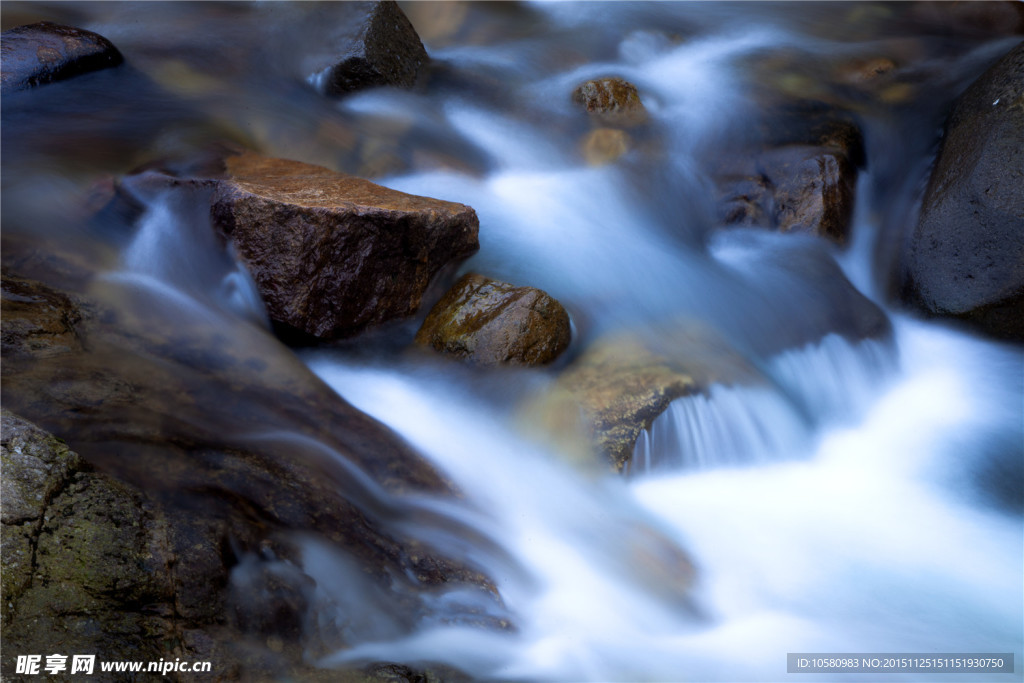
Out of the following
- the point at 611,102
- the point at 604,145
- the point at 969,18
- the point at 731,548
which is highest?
the point at 969,18

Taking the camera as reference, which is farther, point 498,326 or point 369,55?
point 369,55

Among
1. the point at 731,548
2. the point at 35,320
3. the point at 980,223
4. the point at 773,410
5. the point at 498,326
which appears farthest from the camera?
the point at 980,223

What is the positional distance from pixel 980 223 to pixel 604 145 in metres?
2.87

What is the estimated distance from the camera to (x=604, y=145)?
236 inches

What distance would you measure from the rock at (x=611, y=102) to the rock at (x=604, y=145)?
188 mm

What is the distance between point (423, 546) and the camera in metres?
2.73

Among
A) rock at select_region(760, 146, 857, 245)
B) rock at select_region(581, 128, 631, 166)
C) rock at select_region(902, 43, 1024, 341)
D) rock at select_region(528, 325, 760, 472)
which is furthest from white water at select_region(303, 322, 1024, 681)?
rock at select_region(581, 128, 631, 166)

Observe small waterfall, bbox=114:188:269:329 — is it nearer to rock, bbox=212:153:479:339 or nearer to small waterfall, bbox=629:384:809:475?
rock, bbox=212:153:479:339

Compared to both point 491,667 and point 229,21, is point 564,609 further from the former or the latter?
point 229,21

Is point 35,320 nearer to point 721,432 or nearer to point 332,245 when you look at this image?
point 332,245

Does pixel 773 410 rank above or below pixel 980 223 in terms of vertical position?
below

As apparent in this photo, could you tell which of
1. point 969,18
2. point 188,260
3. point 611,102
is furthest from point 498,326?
point 969,18

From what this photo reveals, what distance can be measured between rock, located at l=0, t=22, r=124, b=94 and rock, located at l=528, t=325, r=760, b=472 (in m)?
4.15

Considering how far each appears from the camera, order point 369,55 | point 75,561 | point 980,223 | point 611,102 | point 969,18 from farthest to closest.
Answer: point 969,18 → point 611,102 → point 369,55 → point 980,223 → point 75,561
